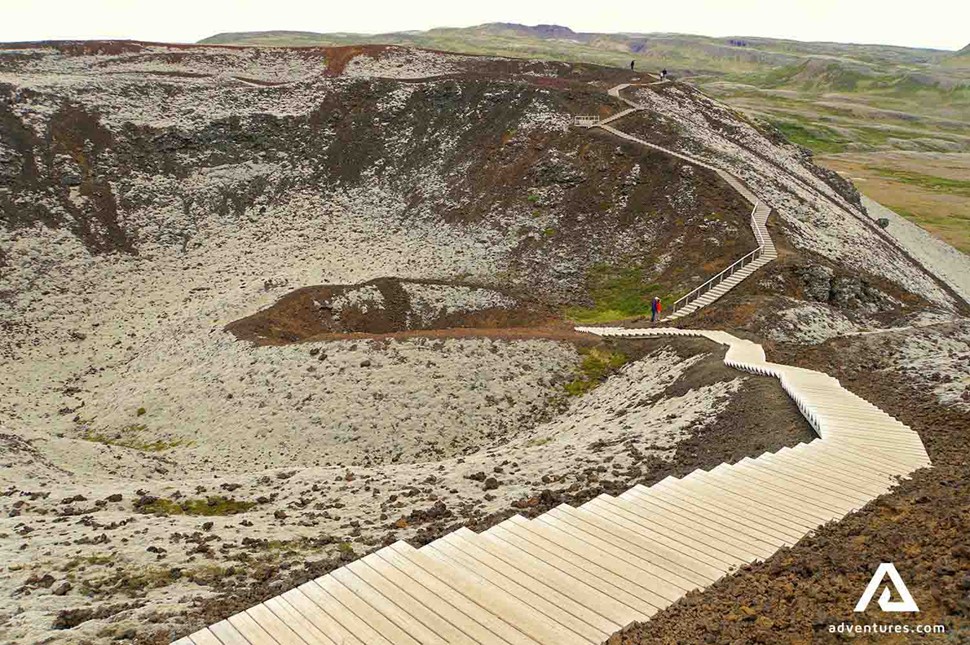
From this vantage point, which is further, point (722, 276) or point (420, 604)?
point (722, 276)

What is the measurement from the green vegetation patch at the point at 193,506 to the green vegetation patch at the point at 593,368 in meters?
14.3

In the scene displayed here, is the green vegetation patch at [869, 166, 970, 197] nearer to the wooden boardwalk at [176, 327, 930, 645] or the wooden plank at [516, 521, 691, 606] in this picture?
the wooden boardwalk at [176, 327, 930, 645]

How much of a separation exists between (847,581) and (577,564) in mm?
3195

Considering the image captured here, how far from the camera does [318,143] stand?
5903cm

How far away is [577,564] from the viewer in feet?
28.3

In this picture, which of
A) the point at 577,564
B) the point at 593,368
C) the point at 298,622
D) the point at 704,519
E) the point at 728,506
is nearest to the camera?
the point at 298,622

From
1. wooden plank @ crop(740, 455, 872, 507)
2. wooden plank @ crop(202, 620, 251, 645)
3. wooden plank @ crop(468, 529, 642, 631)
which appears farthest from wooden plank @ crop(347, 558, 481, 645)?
wooden plank @ crop(740, 455, 872, 507)

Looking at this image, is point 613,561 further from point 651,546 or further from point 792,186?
point 792,186

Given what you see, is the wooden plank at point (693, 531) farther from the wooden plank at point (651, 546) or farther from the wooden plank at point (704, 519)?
the wooden plank at point (651, 546)

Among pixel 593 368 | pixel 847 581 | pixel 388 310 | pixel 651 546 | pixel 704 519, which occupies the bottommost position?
pixel 593 368

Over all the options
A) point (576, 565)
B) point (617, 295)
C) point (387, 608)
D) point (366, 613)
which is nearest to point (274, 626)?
point (366, 613)

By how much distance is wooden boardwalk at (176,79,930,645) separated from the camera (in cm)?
739

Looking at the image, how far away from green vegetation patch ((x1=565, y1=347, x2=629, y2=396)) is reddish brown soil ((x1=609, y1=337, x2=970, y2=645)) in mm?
16413

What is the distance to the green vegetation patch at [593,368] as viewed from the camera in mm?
27461
